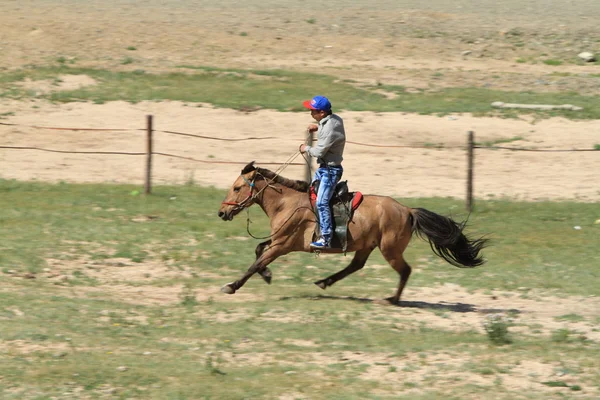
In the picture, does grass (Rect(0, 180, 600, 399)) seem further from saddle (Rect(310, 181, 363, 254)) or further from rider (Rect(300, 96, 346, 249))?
rider (Rect(300, 96, 346, 249))

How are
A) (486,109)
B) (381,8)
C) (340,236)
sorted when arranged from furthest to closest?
(381,8), (486,109), (340,236)

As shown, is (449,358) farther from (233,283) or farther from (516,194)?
(516,194)

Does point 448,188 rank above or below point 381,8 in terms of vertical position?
below

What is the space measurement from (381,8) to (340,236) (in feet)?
98.8

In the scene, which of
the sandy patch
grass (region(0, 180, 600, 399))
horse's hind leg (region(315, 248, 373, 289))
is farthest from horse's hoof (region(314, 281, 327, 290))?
the sandy patch

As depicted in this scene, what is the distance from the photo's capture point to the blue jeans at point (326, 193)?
11.2 m

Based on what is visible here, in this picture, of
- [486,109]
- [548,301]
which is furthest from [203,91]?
[548,301]

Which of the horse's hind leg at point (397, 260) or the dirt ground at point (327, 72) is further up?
the dirt ground at point (327, 72)

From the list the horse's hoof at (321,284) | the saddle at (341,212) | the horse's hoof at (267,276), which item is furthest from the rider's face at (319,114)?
the horse's hoof at (321,284)

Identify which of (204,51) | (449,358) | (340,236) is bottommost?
(449,358)

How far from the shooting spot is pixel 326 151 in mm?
11086

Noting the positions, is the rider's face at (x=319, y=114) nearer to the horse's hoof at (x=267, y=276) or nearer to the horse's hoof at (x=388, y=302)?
the horse's hoof at (x=267, y=276)

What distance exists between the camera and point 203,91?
1008 inches

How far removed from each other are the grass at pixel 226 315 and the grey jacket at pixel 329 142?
61.6 inches
